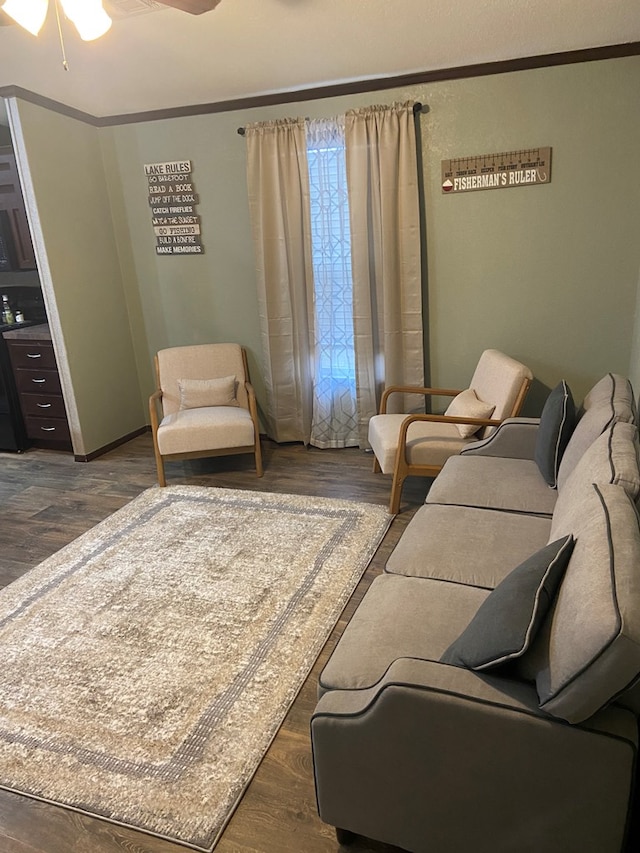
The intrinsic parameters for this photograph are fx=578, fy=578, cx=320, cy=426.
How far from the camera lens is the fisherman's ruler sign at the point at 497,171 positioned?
3408mm

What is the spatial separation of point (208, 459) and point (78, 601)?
1.74 metres

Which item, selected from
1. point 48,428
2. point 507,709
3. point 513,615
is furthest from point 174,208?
A: point 507,709

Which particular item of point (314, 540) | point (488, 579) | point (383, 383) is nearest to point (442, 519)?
point (488, 579)

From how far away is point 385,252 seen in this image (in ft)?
12.1

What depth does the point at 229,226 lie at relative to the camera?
4125mm

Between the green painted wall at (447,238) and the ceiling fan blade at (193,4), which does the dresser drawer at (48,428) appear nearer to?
the green painted wall at (447,238)

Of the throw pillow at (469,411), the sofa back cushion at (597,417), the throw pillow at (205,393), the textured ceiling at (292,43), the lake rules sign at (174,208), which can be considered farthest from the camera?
the lake rules sign at (174,208)

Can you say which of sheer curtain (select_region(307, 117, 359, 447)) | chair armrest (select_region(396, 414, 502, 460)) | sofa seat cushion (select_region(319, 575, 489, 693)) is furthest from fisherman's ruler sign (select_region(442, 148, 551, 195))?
sofa seat cushion (select_region(319, 575, 489, 693))

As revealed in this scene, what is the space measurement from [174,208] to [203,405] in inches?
57.8

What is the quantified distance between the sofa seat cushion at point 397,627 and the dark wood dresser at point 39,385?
10.9 ft

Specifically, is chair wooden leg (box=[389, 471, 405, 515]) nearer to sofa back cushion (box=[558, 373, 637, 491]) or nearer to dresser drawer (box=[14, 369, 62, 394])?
sofa back cushion (box=[558, 373, 637, 491])

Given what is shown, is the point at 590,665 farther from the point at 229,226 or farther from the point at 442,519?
the point at 229,226

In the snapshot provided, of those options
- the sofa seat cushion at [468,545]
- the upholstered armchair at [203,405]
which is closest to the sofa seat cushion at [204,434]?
the upholstered armchair at [203,405]

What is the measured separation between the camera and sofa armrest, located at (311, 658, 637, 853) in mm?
1141
